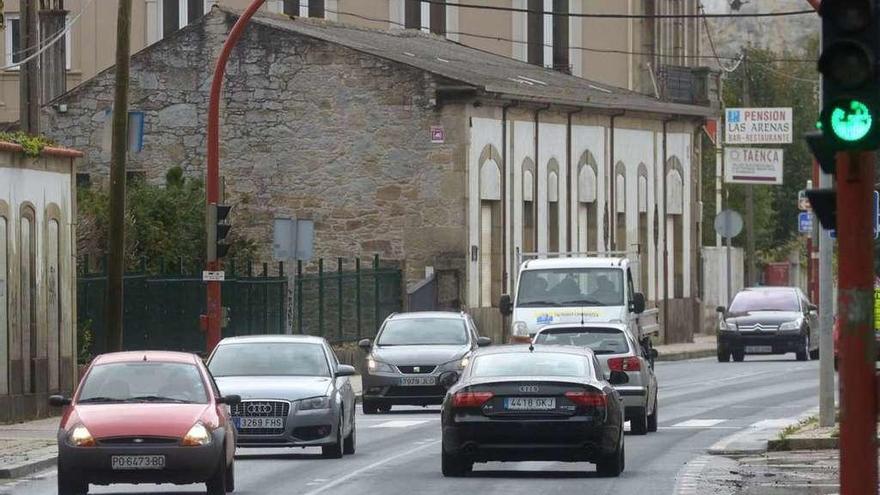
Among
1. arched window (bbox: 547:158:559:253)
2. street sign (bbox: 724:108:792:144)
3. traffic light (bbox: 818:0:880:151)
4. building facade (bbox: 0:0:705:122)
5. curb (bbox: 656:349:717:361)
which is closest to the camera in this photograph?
traffic light (bbox: 818:0:880:151)

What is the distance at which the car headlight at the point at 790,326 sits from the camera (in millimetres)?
52250

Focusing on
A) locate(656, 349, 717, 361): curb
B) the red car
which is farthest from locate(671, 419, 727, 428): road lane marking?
locate(656, 349, 717, 361): curb

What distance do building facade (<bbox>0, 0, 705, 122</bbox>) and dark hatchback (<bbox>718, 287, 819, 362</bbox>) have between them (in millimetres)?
20925

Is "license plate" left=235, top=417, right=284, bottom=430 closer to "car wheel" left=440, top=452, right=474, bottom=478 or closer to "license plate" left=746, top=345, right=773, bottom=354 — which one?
"car wheel" left=440, top=452, right=474, bottom=478

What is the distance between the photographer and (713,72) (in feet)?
232

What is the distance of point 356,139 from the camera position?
52844 mm

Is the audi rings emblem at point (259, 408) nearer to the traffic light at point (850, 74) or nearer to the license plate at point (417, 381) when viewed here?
the license plate at point (417, 381)

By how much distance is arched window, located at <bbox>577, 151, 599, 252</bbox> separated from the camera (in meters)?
60.0

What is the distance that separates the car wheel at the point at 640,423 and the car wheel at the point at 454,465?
6691 mm

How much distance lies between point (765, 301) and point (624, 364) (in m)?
25.2

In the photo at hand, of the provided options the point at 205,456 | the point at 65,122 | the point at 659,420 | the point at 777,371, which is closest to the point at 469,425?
the point at 205,456

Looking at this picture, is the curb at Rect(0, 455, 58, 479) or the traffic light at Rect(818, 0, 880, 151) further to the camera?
the curb at Rect(0, 455, 58, 479)

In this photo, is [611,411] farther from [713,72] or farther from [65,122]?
[713,72]

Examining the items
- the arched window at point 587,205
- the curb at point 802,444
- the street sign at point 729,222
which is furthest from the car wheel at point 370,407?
the street sign at point 729,222
